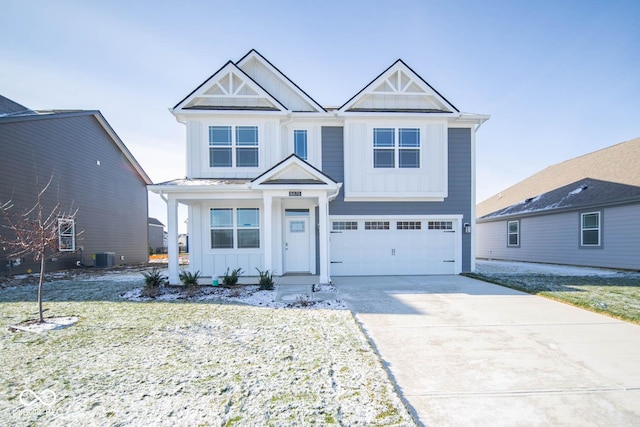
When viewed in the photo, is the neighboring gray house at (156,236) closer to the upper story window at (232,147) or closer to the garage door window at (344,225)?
the upper story window at (232,147)

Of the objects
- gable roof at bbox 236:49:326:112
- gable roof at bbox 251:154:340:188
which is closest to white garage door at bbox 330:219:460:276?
gable roof at bbox 251:154:340:188

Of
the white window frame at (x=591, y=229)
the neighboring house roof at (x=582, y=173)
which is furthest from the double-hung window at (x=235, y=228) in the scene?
the neighboring house roof at (x=582, y=173)

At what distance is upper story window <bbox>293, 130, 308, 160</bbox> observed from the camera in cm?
1084

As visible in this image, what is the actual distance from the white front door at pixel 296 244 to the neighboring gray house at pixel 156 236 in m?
24.8

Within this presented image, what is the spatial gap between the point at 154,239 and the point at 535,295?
3344 centimetres

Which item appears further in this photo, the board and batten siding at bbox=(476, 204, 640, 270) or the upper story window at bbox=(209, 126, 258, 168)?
the board and batten siding at bbox=(476, 204, 640, 270)

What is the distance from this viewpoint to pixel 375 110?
35.0 feet

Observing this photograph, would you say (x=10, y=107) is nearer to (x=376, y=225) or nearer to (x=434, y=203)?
(x=376, y=225)

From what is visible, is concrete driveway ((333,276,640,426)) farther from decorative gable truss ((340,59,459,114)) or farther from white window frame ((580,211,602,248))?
white window frame ((580,211,602,248))

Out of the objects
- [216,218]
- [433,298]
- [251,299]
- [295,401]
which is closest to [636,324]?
[433,298]

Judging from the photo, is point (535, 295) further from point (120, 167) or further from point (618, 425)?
point (120, 167)

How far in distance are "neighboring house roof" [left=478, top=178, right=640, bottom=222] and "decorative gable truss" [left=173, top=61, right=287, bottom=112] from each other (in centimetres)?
1330

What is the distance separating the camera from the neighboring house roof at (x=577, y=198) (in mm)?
11945

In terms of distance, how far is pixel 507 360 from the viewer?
12.5 feet
